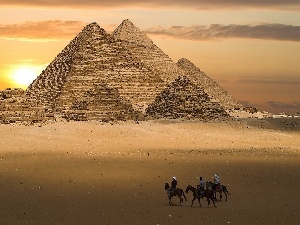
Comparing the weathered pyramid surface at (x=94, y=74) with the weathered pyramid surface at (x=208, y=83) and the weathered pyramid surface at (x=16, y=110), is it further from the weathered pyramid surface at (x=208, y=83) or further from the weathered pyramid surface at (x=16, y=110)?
the weathered pyramid surface at (x=208, y=83)

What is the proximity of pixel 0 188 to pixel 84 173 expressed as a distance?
561cm

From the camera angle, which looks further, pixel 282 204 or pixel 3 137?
pixel 3 137

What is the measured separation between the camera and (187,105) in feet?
264

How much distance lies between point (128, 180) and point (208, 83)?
115063 millimetres

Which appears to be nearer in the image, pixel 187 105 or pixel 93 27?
pixel 187 105

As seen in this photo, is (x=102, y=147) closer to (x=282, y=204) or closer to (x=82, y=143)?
(x=82, y=143)

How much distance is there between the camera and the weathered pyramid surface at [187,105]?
80125mm

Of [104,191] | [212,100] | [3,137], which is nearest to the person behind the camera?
[104,191]

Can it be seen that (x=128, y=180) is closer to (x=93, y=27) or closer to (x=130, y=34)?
(x=93, y=27)

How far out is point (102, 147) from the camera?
4719 centimetres

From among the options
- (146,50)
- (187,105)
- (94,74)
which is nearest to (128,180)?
(187,105)

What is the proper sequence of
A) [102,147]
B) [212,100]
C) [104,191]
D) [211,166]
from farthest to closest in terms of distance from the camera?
[212,100], [102,147], [211,166], [104,191]

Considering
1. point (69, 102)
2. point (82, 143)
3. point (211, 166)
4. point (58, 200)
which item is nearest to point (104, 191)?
point (58, 200)

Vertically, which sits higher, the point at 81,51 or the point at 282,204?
the point at 81,51
